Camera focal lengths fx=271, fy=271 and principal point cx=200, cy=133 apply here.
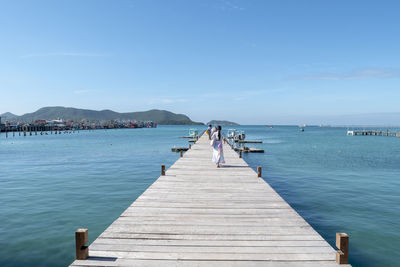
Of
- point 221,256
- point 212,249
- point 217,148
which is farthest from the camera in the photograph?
point 217,148

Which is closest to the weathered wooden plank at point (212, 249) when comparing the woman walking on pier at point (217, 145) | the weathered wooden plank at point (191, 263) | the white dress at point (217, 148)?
the weathered wooden plank at point (191, 263)

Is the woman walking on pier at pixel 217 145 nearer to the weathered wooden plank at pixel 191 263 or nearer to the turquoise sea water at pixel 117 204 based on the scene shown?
the turquoise sea water at pixel 117 204

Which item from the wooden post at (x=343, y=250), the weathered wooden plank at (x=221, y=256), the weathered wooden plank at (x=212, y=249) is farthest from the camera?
the weathered wooden plank at (x=212, y=249)

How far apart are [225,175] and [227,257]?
25.4ft

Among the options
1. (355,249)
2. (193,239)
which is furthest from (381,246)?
(193,239)

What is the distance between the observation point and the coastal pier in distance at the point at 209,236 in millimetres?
4477

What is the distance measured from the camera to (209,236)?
5.41 meters

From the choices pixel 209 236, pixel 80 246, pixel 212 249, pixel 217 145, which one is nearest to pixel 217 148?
pixel 217 145

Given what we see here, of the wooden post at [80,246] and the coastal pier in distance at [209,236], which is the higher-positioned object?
the wooden post at [80,246]

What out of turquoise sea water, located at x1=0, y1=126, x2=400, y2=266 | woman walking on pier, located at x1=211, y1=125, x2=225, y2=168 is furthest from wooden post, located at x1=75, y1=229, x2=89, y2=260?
woman walking on pier, located at x1=211, y1=125, x2=225, y2=168

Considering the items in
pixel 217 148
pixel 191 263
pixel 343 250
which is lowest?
pixel 191 263

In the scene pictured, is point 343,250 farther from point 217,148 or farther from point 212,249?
point 217,148

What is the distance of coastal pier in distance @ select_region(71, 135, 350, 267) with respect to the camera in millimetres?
4477

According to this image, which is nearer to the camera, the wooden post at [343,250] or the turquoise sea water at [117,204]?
the wooden post at [343,250]
